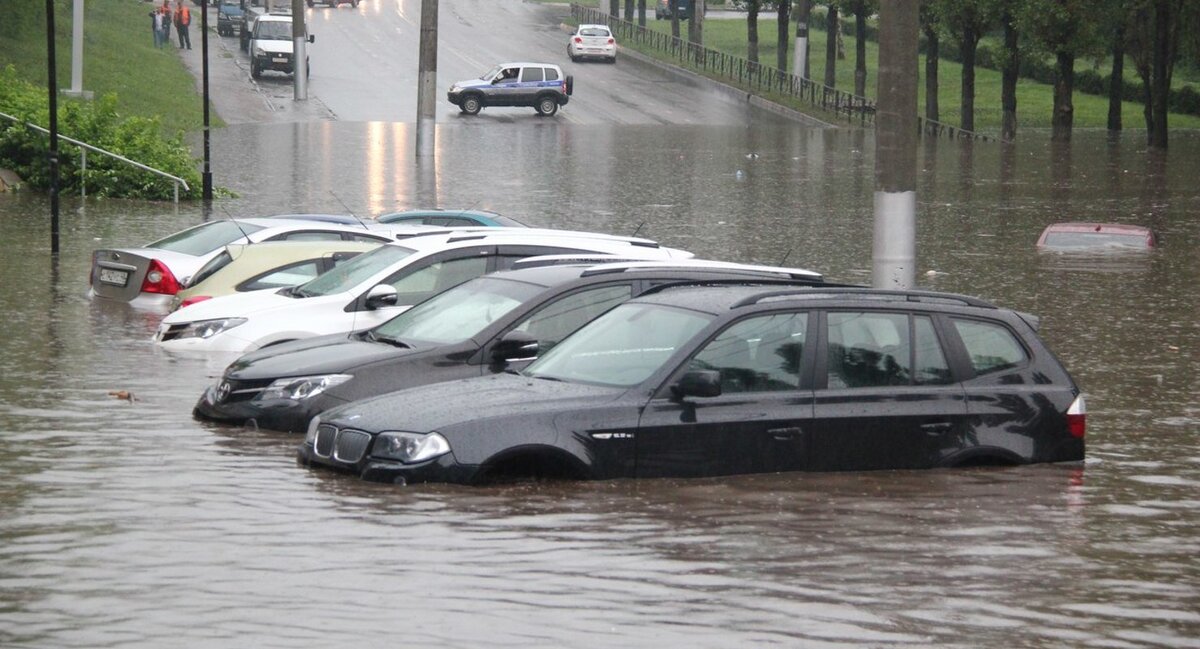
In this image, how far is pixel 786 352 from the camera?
959cm

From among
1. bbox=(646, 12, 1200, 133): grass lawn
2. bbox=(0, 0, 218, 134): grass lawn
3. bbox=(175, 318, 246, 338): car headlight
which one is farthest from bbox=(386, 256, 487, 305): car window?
bbox=(646, 12, 1200, 133): grass lawn

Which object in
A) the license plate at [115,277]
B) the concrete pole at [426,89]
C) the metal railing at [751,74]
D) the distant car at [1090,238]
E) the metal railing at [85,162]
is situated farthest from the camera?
the metal railing at [751,74]

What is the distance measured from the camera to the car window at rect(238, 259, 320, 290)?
52.1 ft

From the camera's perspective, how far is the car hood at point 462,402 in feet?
29.7

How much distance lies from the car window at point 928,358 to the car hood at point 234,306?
5557 mm

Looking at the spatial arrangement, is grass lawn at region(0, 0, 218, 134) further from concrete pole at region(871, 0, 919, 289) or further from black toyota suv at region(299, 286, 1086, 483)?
black toyota suv at region(299, 286, 1086, 483)

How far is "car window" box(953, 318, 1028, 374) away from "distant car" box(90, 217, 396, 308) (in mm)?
8358

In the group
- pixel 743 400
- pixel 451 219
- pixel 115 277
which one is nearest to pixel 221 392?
pixel 743 400

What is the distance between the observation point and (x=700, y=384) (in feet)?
29.4

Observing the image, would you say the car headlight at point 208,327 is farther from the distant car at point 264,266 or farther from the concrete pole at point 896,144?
the concrete pole at point 896,144

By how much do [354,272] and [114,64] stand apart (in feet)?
137

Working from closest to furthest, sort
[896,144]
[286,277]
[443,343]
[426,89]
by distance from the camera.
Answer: [443,343] → [896,144] → [286,277] → [426,89]

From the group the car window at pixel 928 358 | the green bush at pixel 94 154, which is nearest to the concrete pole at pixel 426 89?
the green bush at pixel 94 154

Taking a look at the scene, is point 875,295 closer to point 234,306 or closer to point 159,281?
point 234,306
